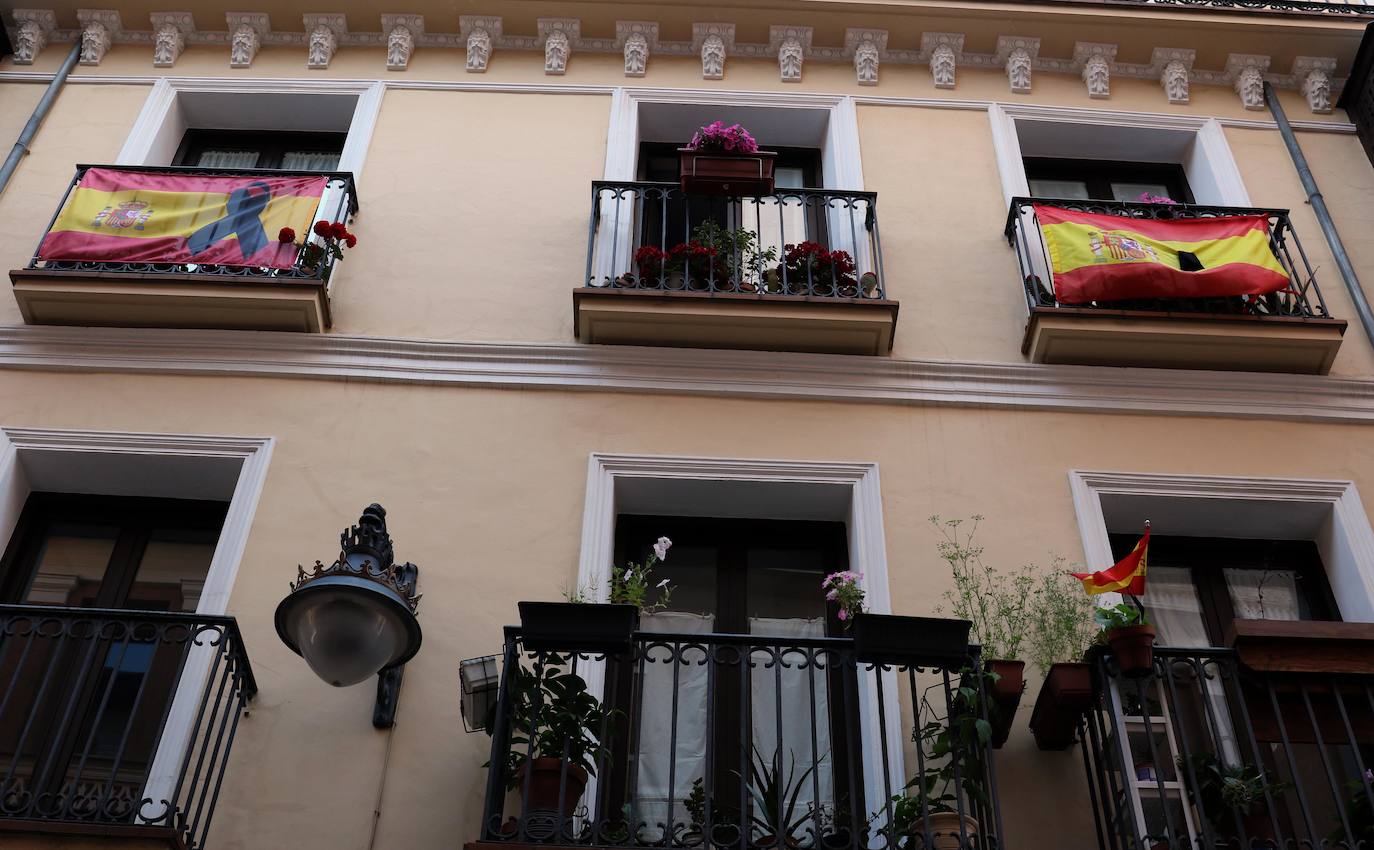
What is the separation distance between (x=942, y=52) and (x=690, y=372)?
4.20 m

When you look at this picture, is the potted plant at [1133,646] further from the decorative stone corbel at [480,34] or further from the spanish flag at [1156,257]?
the decorative stone corbel at [480,34]

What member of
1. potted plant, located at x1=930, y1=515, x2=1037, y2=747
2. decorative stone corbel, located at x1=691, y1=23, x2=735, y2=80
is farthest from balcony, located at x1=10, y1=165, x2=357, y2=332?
potted plant, located at x1=930, y1=515, x2=1037, y2=747

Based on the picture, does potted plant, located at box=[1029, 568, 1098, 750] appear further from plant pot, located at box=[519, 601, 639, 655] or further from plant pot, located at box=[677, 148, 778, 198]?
plant pot, located at box=[677, 148, 778, 198]

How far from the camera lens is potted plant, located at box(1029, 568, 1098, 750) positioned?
21.7ft

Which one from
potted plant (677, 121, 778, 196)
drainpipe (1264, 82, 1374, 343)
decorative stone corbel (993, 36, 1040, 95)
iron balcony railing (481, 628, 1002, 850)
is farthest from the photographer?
decorative stone corbel (993, 36, 1040, 95)

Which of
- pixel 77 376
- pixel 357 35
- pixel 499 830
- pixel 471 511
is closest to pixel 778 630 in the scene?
pixel 471 511

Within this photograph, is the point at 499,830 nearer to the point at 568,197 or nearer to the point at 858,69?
the point at 568,197

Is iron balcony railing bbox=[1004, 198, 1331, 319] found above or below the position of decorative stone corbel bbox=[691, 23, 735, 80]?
below

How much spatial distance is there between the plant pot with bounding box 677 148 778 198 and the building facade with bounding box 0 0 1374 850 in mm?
43

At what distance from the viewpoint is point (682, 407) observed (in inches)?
340

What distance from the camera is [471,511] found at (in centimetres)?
799

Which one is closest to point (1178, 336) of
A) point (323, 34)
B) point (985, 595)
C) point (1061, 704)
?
point (985, 595)

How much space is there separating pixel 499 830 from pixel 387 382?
3.52m

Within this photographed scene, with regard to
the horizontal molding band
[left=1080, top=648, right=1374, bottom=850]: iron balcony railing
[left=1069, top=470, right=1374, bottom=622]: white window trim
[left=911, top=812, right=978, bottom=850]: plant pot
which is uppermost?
the horizontal molding band
